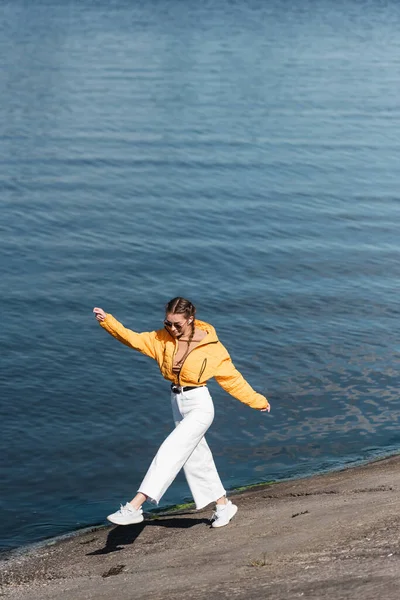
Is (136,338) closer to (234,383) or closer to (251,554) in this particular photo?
(234,383)

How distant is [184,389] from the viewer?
848 cm

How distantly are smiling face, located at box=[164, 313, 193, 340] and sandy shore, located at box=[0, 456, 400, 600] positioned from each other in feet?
6.23

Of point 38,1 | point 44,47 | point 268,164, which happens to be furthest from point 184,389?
point 38,1

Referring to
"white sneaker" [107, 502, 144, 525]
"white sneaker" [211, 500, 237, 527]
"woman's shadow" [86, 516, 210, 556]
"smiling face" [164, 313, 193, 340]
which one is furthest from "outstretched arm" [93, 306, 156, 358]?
"woman's shadow" [86, 516, 210, 556]

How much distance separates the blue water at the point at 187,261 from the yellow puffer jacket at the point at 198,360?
3256 millimetres

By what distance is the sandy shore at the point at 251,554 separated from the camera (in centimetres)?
666

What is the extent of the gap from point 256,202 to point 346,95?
17754mm

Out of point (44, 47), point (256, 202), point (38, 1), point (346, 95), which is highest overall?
point (38, 1)

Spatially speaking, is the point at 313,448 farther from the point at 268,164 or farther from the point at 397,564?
the point at 268,164

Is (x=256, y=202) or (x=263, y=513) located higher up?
(x=256, y=202)

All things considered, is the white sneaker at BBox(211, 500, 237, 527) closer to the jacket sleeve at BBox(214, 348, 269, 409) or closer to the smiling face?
the jacket sleeve at BBox(214, 348, 269, 409)

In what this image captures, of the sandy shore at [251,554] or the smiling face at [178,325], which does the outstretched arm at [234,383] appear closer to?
the smiling face at [178,325]

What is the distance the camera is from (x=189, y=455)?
334 inches

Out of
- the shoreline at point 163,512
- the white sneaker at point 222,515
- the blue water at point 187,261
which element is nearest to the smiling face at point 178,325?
the white sneaker at point 222,515
